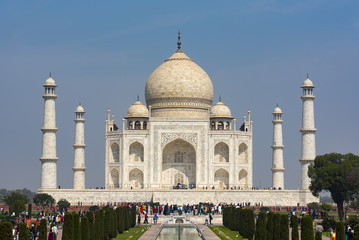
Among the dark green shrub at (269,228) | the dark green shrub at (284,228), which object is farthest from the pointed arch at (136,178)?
the dark green shrub at (284,228)

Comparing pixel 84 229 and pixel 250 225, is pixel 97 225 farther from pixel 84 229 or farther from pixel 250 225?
pixel 250 225

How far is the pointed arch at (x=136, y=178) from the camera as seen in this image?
43.1m

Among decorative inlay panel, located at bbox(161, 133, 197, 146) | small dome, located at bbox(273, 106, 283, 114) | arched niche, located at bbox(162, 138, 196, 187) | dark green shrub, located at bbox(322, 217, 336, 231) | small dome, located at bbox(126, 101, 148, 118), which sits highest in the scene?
small dome, located at bbox(273, 106, 283, 114)

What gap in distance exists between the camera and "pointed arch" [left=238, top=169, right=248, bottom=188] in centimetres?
4372

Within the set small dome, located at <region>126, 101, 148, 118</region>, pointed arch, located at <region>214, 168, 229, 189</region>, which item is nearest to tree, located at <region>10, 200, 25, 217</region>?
small dome, located at <region>126, 101, 148, 118</region>

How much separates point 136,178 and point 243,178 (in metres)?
6.47

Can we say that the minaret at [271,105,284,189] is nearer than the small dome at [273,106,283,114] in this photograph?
Yes

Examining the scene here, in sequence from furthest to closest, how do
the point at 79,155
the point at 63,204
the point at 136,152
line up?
the point at 79,155
the point at 136,152
the point at 63,204

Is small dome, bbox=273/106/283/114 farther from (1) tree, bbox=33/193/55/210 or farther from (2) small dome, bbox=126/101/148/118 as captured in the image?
(1) tree, bbox=33/193/55/210

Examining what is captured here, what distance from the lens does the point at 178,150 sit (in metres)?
44.2

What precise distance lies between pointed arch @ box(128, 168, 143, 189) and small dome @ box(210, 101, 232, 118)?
18.8ft

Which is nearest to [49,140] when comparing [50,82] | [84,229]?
[50,82]

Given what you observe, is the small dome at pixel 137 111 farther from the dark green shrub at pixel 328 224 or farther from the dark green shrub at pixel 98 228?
the dark green shrub at pixel 98 228

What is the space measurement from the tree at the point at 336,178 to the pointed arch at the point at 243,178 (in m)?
8.28
